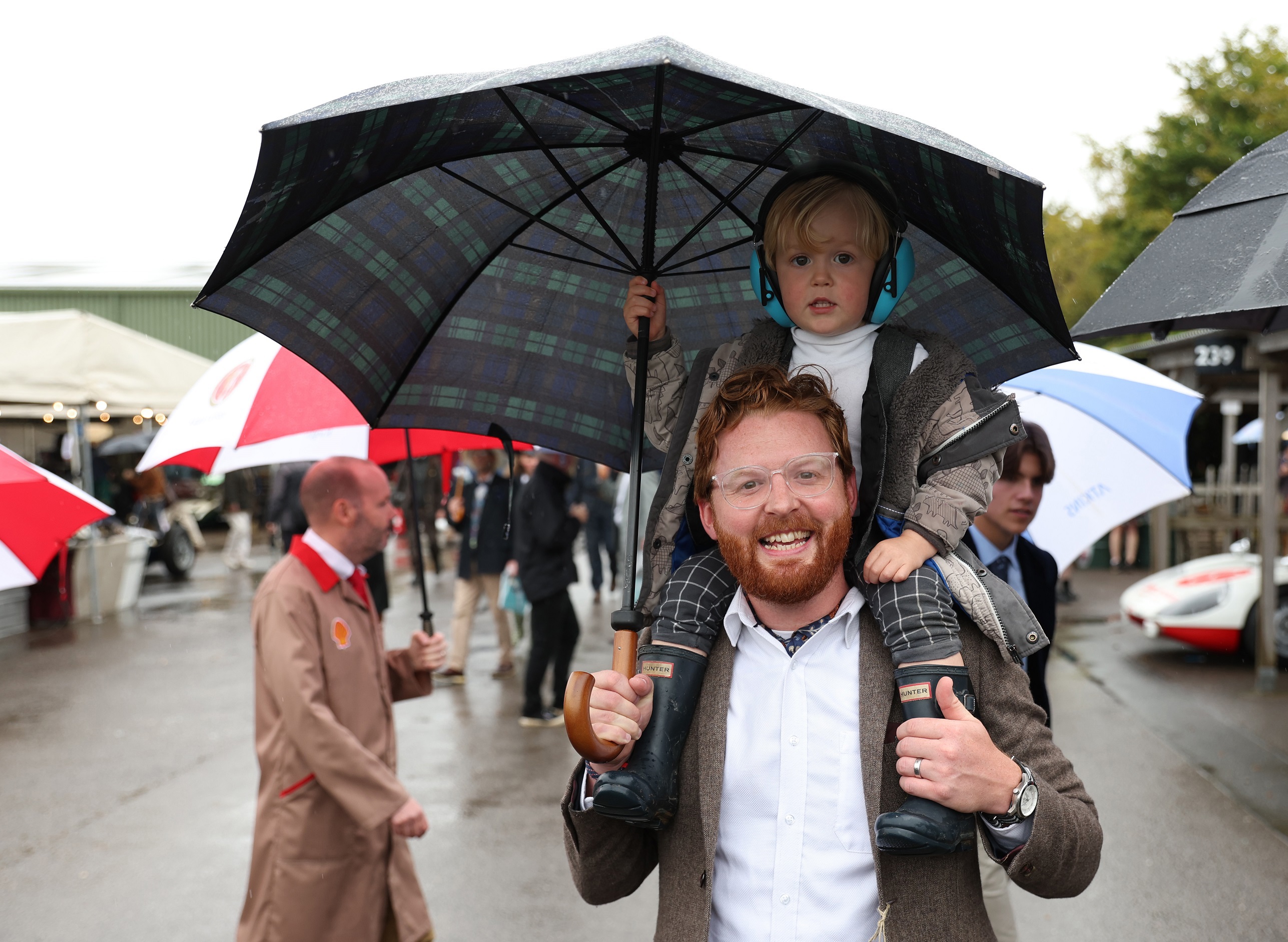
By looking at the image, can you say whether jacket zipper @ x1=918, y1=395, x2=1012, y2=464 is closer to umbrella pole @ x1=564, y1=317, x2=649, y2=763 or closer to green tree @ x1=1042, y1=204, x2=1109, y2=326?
umbrella pole @ x1=564, y1=317, x2=649, y2=763

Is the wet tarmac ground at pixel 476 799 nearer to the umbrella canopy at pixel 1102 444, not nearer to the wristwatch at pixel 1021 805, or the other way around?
the umbrella canopy at pixel 1102 444

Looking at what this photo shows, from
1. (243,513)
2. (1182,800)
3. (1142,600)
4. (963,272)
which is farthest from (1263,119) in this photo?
(963,272)

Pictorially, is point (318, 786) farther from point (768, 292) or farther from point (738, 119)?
point (738, 119)

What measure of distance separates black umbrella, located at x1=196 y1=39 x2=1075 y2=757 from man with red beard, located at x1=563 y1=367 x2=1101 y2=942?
238 mm

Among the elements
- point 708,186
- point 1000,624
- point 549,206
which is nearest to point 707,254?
point 708,186

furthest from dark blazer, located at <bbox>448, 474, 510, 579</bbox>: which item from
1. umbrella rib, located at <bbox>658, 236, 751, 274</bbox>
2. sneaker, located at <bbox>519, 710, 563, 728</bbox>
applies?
umbrella rib, located at <bbox>658, 236, 751, 274</bbox>

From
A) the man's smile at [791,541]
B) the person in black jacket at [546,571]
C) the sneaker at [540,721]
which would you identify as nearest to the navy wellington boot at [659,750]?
the man's smile at [791,541]

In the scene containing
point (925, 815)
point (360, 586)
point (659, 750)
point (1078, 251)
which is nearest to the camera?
point (925, 815)

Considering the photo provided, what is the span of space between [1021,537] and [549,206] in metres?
2.40

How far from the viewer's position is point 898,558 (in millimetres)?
1985

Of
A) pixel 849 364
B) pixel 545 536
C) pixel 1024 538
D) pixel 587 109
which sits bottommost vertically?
pixel 545 536

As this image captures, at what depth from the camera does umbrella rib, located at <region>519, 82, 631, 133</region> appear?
2000 millimetres

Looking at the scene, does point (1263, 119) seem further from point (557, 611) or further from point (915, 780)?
point (915, 780)

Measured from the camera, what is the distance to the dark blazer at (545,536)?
8617mm
